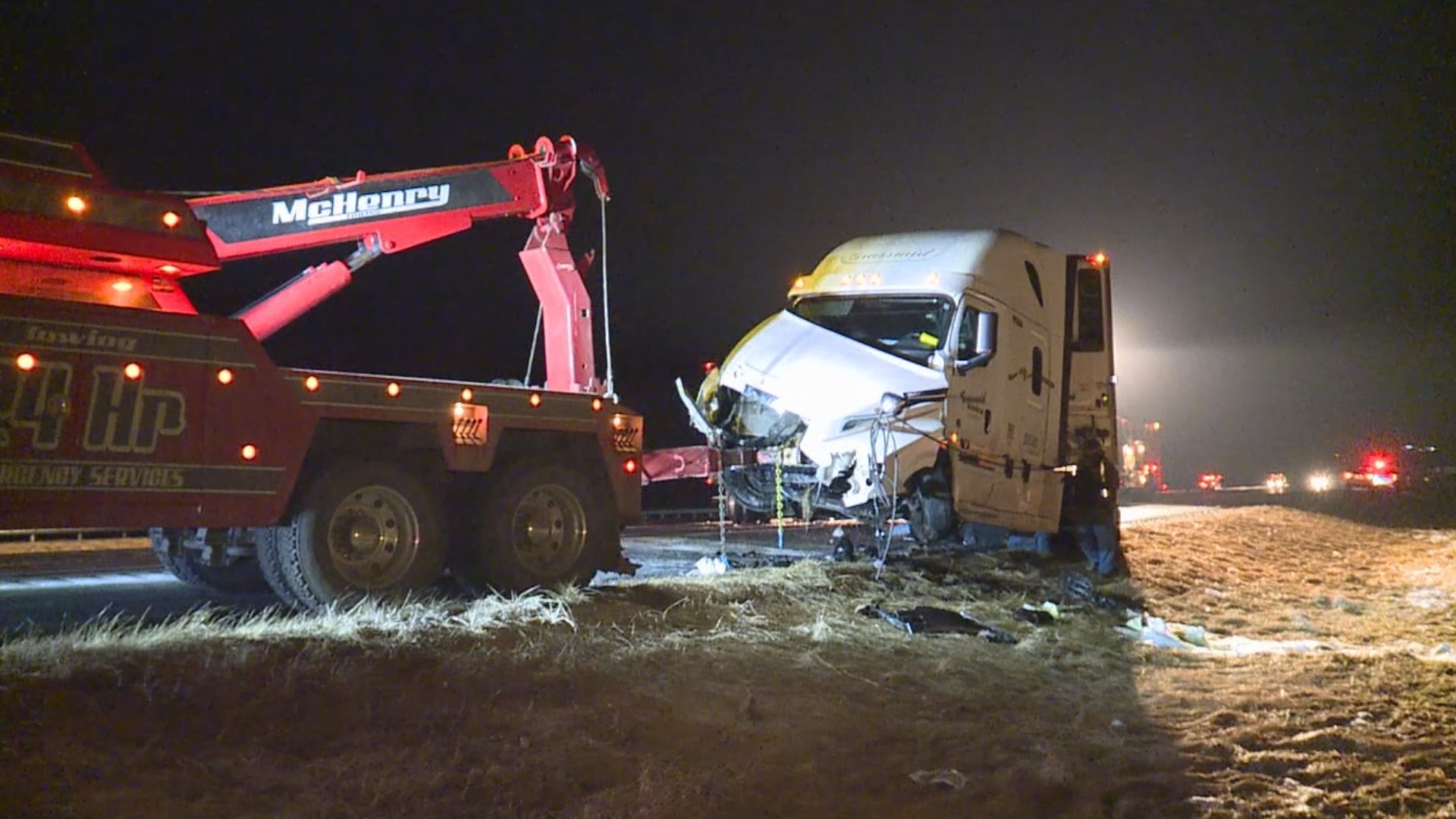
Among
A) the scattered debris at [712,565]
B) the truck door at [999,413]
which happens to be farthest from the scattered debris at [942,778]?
the truck door at [999,413]

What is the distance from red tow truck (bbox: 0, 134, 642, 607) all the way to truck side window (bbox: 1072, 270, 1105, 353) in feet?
21.9

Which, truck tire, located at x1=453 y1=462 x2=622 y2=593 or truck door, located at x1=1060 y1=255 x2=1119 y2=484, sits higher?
truck door, located at x1=1060 y1=255 x2=1119 y2=484

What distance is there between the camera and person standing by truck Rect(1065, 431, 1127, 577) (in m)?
13.4

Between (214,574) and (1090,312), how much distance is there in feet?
33.6

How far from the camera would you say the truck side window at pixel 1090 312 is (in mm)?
14219

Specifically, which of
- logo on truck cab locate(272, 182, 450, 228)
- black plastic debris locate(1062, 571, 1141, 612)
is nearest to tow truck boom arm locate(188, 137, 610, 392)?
logo on truck cab locate(272, 182, 450, 228)

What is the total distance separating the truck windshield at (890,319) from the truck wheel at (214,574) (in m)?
A: 6.12

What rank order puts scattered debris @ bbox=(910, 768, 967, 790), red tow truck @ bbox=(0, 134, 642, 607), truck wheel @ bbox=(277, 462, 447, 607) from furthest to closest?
truck wheel @ bbox=(277, 462, 447, 607) < red tow truck @ bbox=(0, 134, 642, 607) < scattered debris @ bbox=(910, 768, 967, 790)

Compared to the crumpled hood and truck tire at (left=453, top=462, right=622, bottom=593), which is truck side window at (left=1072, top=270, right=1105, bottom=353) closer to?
the crumpled hood

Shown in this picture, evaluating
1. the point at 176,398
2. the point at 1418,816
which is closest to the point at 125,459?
the point at 176,398

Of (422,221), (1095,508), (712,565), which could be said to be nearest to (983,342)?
(1095,508)

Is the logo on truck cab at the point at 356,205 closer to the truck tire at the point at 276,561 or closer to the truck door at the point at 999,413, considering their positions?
the truck tire at the point at 276,561

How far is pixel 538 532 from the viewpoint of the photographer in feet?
28.6

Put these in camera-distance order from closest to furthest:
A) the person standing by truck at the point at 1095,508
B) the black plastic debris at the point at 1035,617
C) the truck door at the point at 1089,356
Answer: the black plastic debris at the point at 1035,617 < the person standing by truck at the point at 1095,508 < the truck door at the point at 1089,356
